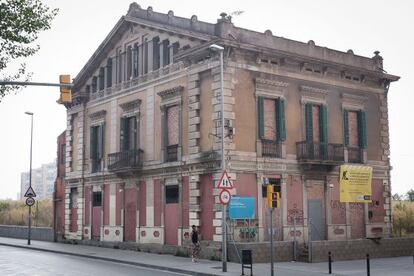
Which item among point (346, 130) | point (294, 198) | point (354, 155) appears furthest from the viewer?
point (354, 155)

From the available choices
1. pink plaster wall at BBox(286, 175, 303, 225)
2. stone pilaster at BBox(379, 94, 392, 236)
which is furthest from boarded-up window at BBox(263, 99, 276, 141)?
stone pilaster at BBox(379, 94, 392, 236)

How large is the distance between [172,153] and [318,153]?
26.2 ft

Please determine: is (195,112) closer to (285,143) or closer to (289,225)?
(285,143)

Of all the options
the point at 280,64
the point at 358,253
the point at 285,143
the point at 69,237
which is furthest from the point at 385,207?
the point at 69,237

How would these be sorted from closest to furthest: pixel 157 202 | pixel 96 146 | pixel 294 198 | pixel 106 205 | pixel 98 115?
pixel 294 198 < pixel 157 202 < pixel 106 205 < pixel 98 115 < pixel 96 146

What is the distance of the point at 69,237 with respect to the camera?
136 feet

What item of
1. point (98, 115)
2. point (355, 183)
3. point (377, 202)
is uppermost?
point (98, 115)

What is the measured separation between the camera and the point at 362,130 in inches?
1373

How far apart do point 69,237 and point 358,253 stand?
2090 cm

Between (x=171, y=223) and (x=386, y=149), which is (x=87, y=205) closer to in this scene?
(x=171, y=223)

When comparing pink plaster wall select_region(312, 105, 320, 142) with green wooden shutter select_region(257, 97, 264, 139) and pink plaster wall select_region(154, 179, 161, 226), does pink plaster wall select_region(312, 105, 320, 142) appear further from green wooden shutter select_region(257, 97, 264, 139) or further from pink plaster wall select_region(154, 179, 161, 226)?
pink plaster wall select_region(154, 179, 161, 226)

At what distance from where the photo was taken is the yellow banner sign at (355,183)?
32625 mm

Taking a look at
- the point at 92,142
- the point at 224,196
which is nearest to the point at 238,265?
the point at 224,196

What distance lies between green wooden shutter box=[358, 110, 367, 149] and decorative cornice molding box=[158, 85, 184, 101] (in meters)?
11.2
